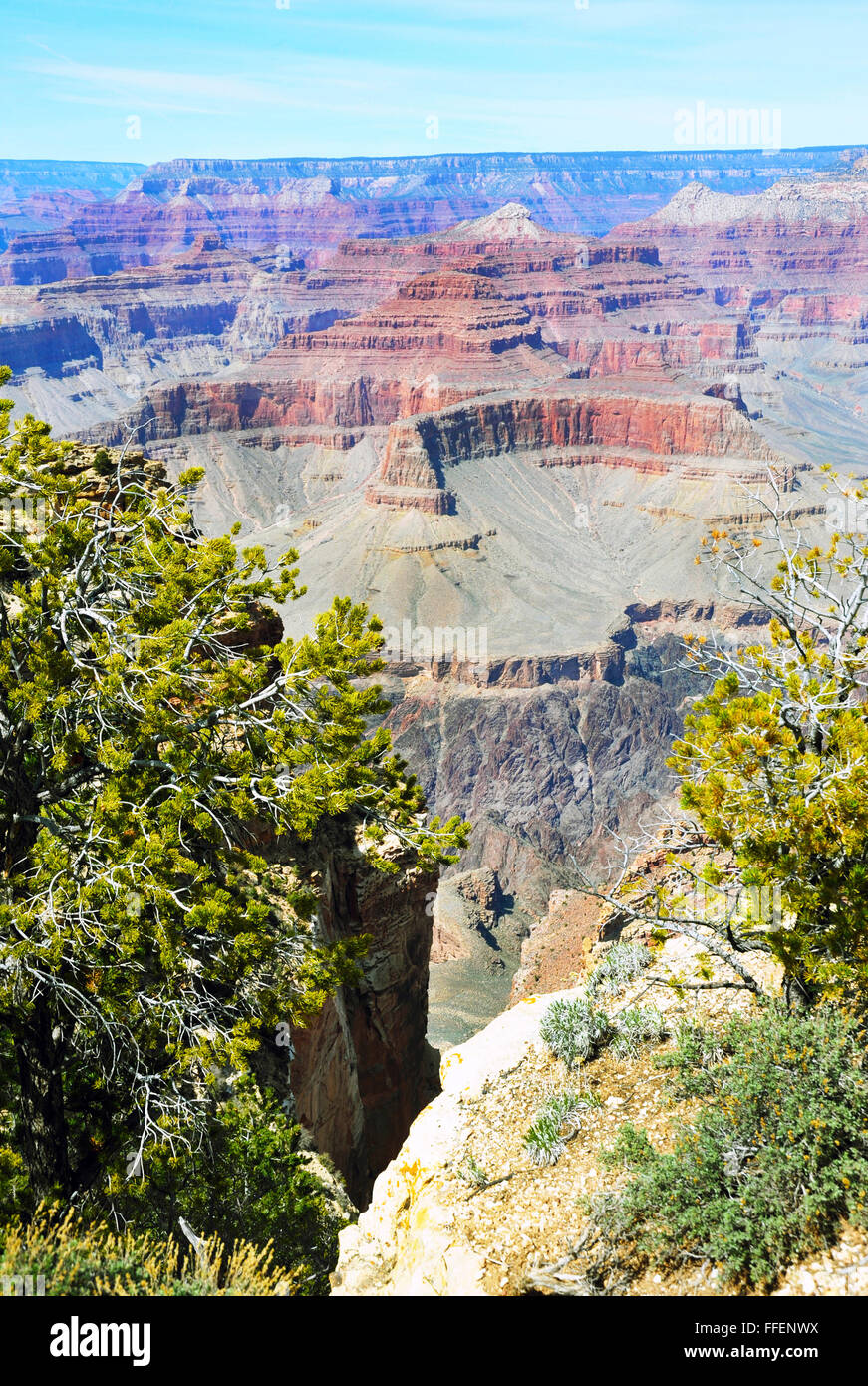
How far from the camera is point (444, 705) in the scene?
365ft

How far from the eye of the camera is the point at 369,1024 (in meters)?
20.9

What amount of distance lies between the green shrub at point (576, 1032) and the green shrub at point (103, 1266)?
420 cm

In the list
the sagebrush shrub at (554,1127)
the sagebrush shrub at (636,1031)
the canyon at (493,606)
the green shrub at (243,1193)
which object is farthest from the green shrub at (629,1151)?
the canyon at (493,606)

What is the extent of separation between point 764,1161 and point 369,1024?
1298 centimetres

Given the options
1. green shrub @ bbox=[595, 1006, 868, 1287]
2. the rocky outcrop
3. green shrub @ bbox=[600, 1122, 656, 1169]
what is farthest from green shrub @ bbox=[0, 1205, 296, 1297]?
the rocky outcrop

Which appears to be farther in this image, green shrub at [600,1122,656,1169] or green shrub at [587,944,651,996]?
green shrub at [587,944,651,996]

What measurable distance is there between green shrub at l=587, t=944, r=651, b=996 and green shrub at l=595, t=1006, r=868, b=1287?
3.73 m

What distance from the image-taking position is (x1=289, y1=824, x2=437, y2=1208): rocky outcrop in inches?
695

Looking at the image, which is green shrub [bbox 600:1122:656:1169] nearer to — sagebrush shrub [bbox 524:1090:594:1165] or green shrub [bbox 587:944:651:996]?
sagebrush shrub [bbox 524:1090:594:1165]

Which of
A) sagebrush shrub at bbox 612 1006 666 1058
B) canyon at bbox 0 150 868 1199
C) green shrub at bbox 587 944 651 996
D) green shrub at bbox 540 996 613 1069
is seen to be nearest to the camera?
sagebrush shrub at bbox 612 1006 666 1058

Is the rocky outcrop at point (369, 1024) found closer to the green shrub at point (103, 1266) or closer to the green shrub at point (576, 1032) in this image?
the green shrub at point (576, 1032)

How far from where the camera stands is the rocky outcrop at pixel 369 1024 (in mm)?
17641
